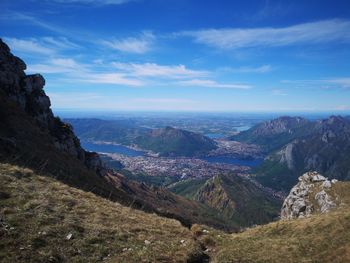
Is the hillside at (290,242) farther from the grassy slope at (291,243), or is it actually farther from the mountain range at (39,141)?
the mountain range at (39,141)

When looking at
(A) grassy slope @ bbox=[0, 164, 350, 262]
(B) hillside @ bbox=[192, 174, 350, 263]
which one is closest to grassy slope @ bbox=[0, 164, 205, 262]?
(A) grassy slope @ bbox=[0, 164, 350, 262]

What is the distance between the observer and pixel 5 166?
2972 cm

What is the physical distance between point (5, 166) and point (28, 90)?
52.4m

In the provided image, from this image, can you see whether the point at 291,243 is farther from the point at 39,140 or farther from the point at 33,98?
the point at 33,98

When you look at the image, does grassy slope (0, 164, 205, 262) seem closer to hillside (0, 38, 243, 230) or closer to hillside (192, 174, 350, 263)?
hillside (192, 174, 350, 263)

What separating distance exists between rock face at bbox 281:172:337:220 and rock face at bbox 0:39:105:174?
2856 inches

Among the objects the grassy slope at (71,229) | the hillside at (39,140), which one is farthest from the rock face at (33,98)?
the grassy slope at (71,229)

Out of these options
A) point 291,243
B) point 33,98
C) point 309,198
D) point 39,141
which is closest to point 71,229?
point 291,243

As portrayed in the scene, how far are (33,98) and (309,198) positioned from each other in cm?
9858

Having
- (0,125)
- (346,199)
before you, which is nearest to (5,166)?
(0,125)

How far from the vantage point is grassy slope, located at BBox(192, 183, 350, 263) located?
21825mm

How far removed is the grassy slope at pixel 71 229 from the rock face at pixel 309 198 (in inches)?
3488

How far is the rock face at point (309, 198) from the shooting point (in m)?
106

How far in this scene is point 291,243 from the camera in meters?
24.9
